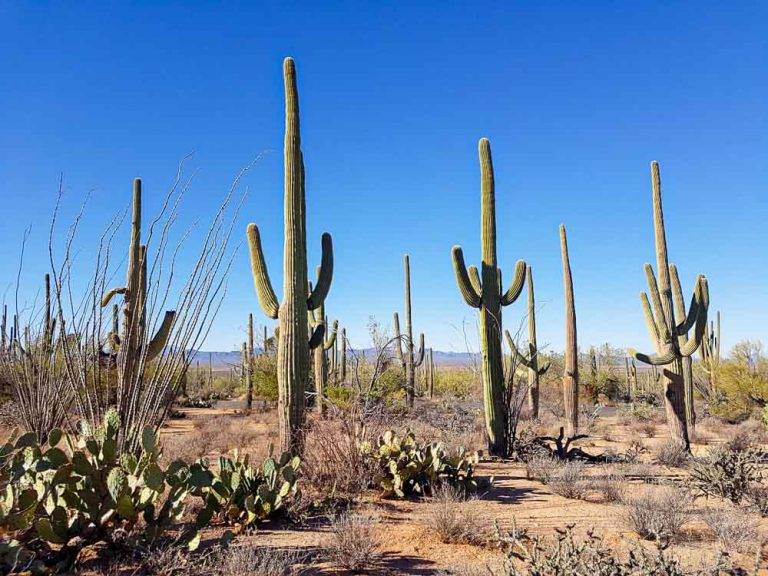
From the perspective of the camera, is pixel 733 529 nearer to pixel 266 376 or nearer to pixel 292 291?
pixel 292 291

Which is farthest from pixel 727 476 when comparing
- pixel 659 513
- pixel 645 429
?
pixel 645 429

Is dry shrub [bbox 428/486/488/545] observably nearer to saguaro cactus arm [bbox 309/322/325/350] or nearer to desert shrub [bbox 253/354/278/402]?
saguaro cactus arm [bbox 309/322/325/350]

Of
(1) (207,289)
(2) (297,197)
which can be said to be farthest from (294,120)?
(1) (207,289)

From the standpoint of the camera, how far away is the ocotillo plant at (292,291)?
744cm

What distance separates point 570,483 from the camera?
24.4ft

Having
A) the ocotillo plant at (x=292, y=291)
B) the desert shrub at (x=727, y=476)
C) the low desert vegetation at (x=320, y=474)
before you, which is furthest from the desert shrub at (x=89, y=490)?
the desert shrub at (x=727, y=476)

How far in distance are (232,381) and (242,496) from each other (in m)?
32.3

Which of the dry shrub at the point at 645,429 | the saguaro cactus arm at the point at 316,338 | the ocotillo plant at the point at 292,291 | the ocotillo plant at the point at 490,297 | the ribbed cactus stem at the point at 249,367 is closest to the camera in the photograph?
the ocotillo plant at the point at 292,291

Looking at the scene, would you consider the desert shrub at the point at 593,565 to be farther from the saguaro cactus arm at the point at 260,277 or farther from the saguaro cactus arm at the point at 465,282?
the saguaro cactus arm at the point at 465,282

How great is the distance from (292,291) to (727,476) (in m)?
5.98

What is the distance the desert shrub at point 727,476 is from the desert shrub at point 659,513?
1.74 feet

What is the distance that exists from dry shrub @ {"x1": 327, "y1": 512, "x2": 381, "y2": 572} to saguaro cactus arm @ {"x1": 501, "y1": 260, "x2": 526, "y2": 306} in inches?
266

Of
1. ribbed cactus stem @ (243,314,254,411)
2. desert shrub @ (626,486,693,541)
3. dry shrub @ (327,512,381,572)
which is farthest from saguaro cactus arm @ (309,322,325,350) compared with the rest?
ribbed cactus stem @ (243,314,254,411)

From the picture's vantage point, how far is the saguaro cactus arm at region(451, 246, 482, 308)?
10734 millimetres
